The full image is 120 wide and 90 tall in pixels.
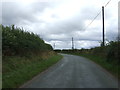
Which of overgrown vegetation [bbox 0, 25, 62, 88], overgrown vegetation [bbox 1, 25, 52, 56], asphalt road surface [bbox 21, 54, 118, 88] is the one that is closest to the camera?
asphalt road surface [bbox 21, 54, 118, 88]

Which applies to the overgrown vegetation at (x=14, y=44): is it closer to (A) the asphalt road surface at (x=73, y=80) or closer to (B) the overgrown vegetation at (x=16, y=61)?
(B) the overgrown vegetation at (x=16, y=61)

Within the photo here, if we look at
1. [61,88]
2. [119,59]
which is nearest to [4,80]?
[61,88]

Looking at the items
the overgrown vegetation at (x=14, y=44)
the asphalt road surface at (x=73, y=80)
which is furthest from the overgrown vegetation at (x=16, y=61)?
the asphalt road surface at (x=73, y=80)

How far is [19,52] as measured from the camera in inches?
915

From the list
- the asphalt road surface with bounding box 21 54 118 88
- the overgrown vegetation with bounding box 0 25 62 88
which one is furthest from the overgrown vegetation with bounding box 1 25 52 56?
the asphalt road surface with bounding box 21 54 118 88

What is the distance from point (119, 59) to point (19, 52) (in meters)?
9.87

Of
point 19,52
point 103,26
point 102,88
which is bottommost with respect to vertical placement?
point 102,88

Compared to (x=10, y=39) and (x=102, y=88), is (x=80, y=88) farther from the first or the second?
(x=10, y=39)

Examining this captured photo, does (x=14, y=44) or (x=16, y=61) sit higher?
(x=14, y=44)

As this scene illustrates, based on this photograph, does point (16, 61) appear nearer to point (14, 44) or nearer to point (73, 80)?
point (14, 44)

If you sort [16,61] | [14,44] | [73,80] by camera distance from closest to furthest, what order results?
[73,80] < [16,61] < [14,44]

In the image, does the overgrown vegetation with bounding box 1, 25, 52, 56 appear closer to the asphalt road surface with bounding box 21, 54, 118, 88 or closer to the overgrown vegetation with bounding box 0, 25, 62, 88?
the overgrown vegetation with bounding box 0, 25, 62, 88

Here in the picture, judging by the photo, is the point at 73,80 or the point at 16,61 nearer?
the point at 73,80

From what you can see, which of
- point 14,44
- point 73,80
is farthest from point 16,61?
point 73,80
